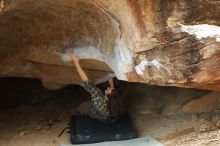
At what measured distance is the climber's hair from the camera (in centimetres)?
394

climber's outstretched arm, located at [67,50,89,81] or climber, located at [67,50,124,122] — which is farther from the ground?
climber's outstretched arm, located at [67,50,89,81]

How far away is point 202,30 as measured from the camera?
114 inches

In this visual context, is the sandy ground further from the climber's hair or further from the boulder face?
the boulder face

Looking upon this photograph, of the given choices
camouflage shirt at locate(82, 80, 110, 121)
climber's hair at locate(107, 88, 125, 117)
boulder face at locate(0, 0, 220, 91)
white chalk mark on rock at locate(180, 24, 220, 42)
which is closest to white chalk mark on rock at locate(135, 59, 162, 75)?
boulder face at locate(0, 0, 220, 91)

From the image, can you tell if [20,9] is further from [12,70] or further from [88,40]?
[12,70]

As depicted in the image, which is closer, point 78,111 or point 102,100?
point 102,100

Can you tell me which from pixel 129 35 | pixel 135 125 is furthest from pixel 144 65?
pixel 135 125

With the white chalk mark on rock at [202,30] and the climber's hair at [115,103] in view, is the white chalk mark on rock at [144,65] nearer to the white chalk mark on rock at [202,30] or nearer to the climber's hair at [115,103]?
the white chalk mark on rock at [202,30]

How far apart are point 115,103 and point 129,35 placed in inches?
43.3

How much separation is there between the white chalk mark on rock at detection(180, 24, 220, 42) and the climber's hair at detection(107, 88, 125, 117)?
126 centimetres

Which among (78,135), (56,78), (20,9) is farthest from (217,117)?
(20,9)

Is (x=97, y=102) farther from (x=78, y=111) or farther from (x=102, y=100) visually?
(x=78, y=111)

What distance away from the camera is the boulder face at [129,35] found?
290 centimetres

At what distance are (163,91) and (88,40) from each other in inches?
40.0
